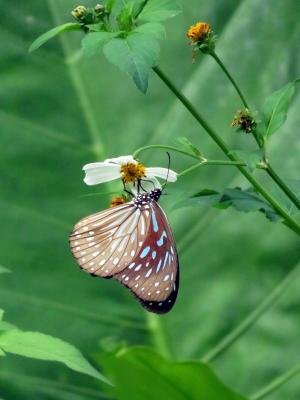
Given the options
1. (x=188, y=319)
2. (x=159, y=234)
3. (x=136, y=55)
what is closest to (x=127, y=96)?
(x=188, y=319)

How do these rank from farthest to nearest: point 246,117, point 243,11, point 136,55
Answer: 1. point 243,11
2. point 246,117
3. point 136,55

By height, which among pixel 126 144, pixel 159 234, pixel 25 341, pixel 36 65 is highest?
pixel 36 65

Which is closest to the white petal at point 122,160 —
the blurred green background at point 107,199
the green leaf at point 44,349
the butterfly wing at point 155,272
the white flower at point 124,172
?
the white flower at point 124,172

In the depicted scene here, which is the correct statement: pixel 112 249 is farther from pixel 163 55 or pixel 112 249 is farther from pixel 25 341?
pixel 163 55

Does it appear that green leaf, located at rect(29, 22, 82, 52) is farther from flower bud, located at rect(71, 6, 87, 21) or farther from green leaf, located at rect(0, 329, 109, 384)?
green leaf, located at rect(0, 329, 109, 384)

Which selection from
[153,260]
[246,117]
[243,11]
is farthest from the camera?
[243,11]

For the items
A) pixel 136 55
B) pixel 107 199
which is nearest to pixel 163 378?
pixel 107 199

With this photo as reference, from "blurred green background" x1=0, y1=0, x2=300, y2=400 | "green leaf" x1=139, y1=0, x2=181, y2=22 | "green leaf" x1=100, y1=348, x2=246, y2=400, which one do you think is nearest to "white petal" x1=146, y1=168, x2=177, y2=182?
"green leaf" x1=139, y1=0, x2=181, y2=22
